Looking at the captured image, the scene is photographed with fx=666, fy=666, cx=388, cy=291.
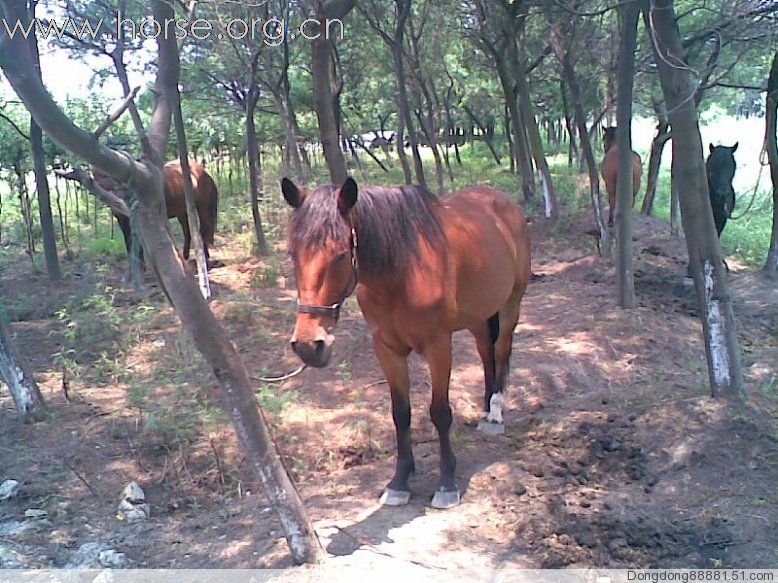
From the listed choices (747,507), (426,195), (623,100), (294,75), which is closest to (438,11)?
(294,75)

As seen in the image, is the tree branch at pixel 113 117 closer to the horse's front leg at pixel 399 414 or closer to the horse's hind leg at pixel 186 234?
the horse's front leg at pixel 399 414

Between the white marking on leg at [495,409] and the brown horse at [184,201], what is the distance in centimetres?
605

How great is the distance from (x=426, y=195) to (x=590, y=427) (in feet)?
6.87

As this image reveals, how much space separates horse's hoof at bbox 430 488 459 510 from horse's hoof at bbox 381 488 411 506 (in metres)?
0.16

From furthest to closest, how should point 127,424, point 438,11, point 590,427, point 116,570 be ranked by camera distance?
1. point 438,11
2. point 127,424
3. point 590,427
4. point 116,570

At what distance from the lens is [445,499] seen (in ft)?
13.4

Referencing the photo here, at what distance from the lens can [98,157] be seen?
2.59 m

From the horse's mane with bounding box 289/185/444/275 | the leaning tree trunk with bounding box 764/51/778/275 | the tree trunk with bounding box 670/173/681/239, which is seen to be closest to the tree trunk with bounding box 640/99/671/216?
the tree trunk with bounding box 670/173/681/239

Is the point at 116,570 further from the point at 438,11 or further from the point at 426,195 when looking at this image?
the point at 438,11

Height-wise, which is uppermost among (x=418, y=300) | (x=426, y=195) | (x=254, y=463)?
(x=426, y=195)

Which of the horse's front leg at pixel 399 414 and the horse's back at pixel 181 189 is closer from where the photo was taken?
the horse's front leg at pixel 399 414

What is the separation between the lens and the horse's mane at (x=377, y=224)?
126 inches

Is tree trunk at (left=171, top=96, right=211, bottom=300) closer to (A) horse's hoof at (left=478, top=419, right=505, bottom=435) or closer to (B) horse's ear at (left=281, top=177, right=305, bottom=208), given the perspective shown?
(A) horse's hoof at (left=478, top=419, right=505, bottom=435)

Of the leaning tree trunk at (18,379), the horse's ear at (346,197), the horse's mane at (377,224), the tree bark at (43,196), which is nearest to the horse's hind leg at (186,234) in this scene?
the tree bark at (43,196)
